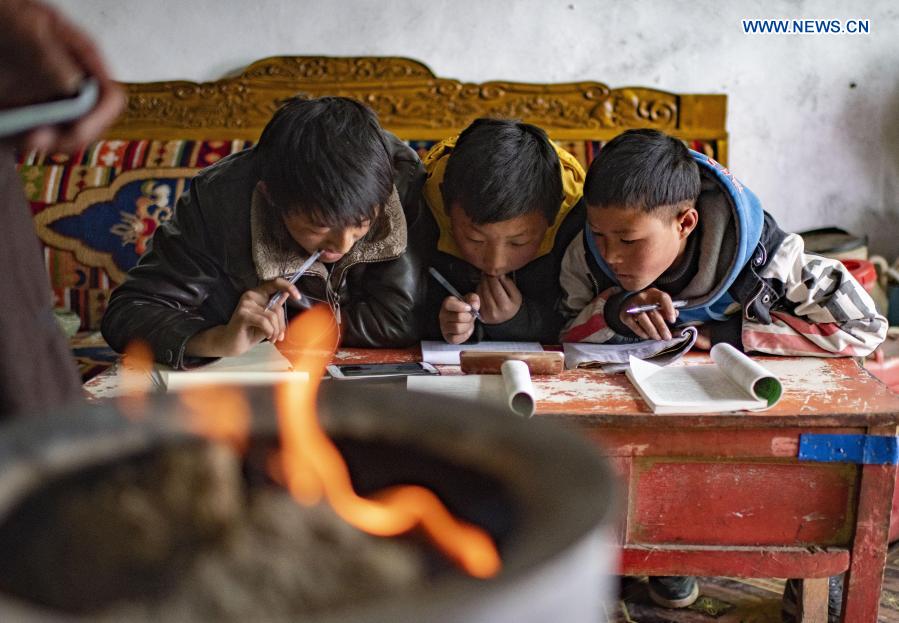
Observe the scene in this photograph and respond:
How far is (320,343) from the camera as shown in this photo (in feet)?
6.43

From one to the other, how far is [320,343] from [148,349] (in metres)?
0.36

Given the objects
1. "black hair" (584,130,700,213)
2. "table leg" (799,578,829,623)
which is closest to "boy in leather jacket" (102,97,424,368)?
"black hair" (584,130,700,213)

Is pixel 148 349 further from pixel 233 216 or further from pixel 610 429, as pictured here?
pixel 610 429

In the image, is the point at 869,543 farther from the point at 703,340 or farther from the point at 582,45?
the point at 582,45

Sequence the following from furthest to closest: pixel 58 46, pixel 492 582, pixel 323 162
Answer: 1. pixel 323 162
2. pixel 58 46
3. pixel 492 582

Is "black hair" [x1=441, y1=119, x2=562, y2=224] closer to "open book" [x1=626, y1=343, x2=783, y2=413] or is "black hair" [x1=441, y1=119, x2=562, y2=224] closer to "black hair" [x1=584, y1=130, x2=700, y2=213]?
"black hair" [x1=584, y1=130, x2=700, y2=213]

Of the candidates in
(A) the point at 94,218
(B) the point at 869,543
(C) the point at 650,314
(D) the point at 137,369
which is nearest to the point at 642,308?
(C) the point at 650,314

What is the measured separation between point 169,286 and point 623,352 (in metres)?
1.01

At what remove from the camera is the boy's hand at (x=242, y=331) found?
1.73 meters

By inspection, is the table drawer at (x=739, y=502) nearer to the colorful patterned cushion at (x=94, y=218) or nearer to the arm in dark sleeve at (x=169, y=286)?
the arm in dark sleeve at (x=169, y=286)

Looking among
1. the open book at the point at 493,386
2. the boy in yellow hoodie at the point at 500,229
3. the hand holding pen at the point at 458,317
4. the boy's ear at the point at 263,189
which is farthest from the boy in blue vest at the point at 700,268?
the boy's ear at the point at 263,189

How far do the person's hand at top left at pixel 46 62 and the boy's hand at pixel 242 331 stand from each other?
1.13 m

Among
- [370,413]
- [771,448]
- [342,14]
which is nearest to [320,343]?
[771,448]

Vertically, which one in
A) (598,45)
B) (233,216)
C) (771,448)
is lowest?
(771,448)
